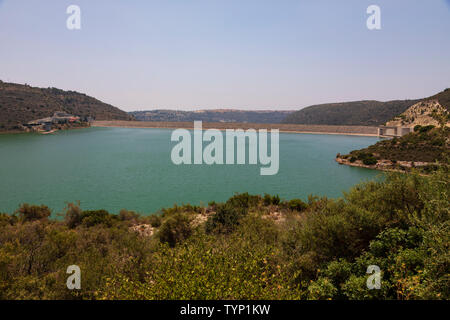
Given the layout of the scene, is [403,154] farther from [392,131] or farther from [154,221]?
[154,221]

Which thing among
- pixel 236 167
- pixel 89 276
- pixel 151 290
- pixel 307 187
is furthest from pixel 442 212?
pixel 236 167

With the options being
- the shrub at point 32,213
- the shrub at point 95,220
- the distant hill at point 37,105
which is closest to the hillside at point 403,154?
the shrub at point 95,220

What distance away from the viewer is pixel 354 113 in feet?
322

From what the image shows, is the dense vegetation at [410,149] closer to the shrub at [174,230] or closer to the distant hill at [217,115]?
the shrub at [174,230]

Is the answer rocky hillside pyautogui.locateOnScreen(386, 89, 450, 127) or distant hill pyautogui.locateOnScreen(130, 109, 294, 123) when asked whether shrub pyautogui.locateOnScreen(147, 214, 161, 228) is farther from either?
distant hill pyautogui.locateOnScreen(130, 109, 294, 123)

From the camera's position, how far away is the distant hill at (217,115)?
16125 cm

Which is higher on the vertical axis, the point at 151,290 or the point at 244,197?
the point at 151,290

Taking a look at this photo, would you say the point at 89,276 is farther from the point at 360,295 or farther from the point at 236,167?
the point at 236,167

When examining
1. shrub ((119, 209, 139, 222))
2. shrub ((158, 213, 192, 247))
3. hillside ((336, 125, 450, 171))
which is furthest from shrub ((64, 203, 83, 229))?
hillside ((336, 125, 450, 171))

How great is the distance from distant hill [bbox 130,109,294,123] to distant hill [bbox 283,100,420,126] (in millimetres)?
38571

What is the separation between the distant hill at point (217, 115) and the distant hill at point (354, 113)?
38.6 meters

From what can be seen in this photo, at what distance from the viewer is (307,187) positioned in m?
19.2
